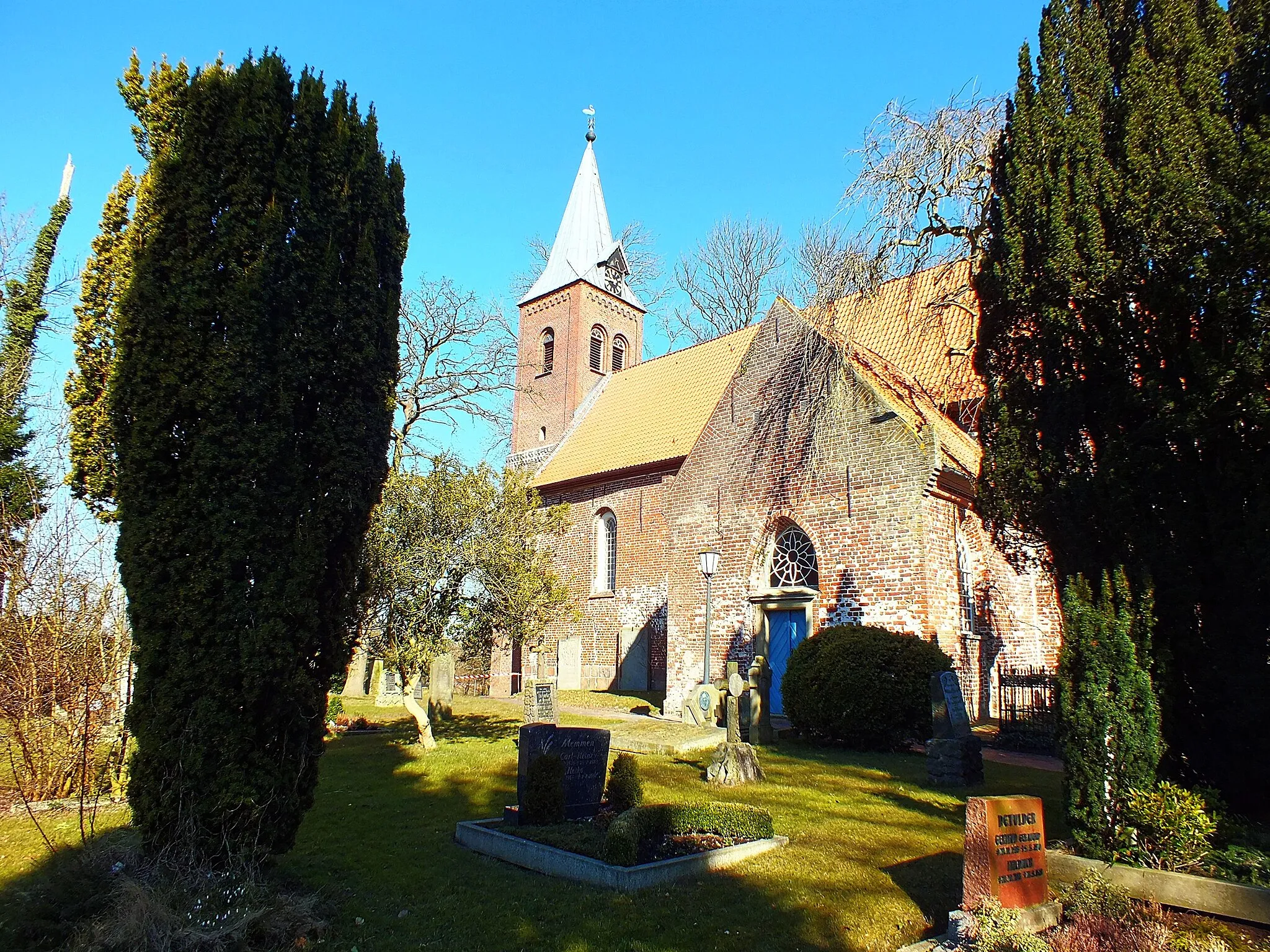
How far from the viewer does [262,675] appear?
5.49m

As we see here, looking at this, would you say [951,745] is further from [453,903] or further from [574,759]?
[453,903]

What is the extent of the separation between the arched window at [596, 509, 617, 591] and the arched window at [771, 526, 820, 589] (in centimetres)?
895

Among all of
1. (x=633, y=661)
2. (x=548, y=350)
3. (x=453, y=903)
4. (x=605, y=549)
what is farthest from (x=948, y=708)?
(x=548, y=350)

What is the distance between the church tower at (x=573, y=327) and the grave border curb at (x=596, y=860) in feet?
78.2

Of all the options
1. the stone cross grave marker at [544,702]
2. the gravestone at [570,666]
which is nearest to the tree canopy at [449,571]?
the stone cross grave marker at [544,702]

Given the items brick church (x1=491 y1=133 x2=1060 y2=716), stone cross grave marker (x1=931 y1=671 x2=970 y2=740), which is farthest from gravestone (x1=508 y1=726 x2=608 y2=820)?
brick church (x1=491 y1=133 x2=1060 y2=716)

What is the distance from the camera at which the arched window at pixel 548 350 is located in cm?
3381

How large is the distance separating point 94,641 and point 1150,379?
33.0ft

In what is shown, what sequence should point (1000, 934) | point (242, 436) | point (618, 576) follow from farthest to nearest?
point (618, 576), point (242, 436), point (1000, 934)

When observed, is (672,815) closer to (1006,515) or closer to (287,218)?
(1006,515)

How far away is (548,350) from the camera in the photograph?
3441cm

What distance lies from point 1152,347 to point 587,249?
30626 mm

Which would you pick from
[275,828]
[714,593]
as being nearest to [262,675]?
[275,828]

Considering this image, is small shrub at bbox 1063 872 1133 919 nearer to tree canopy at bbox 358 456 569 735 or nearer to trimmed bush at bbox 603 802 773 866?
trimmed bush at bbox 603 802 773 866
